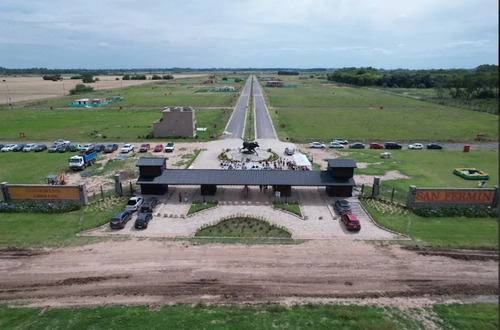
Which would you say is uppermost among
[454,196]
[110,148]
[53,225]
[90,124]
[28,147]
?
[90,124]

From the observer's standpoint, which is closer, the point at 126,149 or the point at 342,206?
the point at 342,206

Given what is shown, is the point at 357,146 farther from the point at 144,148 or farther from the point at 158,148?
the point at 144,148

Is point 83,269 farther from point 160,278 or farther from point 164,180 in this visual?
point 164,180

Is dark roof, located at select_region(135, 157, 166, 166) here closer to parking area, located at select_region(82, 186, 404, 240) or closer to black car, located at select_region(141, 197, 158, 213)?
parking area, located at select_region(82, 186, 404, 240)

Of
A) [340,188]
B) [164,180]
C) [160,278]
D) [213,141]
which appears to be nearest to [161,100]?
[213,141]

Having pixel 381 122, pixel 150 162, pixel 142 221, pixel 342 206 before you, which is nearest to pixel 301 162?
pixel 342 206

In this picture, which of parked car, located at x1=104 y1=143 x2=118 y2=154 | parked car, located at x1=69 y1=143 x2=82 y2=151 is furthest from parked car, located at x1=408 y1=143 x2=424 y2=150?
parked car, located at x1=69 y1=143 x2=82 y2=151
